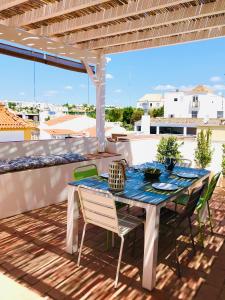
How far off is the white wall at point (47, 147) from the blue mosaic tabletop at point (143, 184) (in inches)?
110

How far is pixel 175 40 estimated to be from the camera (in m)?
5.04

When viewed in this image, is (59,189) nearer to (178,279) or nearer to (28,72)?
(178,279)

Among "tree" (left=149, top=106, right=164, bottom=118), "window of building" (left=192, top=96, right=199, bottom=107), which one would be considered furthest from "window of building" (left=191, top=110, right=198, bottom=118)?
"tree" (left=149, top=106, right=164, bottom=118)

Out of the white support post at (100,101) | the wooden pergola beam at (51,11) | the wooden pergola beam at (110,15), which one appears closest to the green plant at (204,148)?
the white support post at (100,101)

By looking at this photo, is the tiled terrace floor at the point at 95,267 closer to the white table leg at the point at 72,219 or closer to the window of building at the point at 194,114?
the white table leg at the point at 72,219

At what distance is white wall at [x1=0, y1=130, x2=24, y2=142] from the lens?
5293 millimetres

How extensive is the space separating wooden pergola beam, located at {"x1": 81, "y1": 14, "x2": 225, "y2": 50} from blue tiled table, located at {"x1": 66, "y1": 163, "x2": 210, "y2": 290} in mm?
2441

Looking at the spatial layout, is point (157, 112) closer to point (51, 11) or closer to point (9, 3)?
point (51, 11)

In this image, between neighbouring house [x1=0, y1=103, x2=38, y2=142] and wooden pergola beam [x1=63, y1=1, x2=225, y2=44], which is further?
neighbouring house [x1=0, y1=103, x2=38, y2=142]

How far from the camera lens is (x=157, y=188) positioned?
2.43m

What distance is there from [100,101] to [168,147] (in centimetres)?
206

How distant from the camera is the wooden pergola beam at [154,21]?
Result: 3.63m

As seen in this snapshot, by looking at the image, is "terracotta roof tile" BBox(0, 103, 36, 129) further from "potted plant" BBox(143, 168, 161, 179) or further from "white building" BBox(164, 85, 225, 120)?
"white building" BBox(164, 85, 225, 120)

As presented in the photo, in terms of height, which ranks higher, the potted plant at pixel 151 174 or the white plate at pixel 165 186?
the potted plant at pixel 151 174
